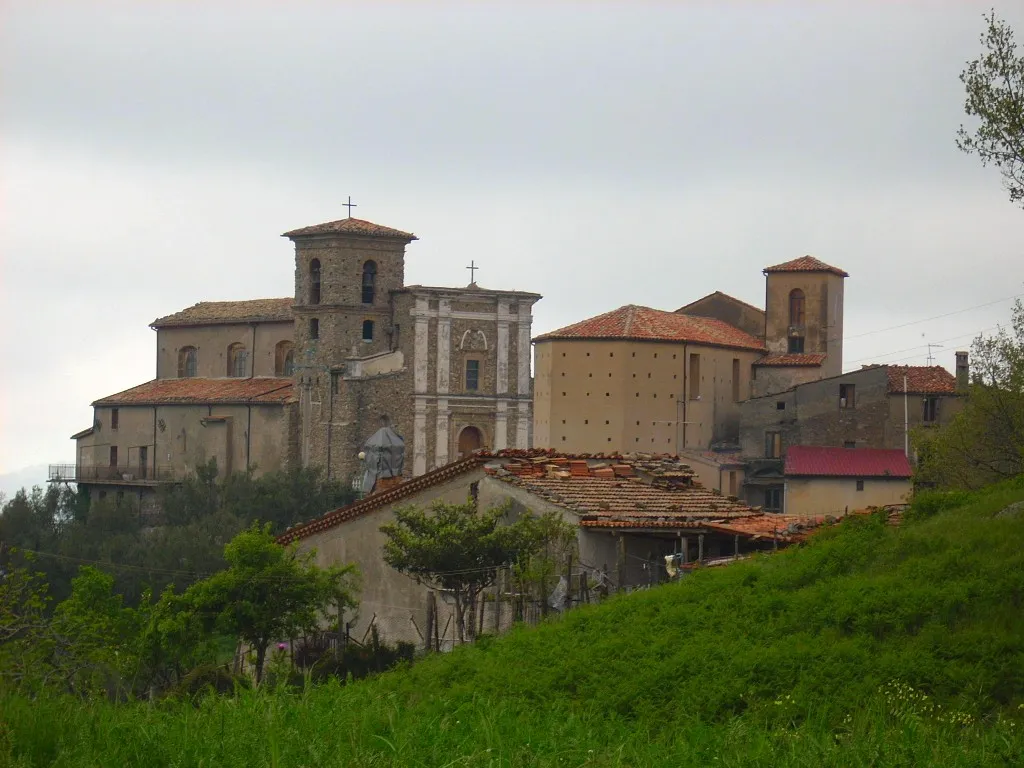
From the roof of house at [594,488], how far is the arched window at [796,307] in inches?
1440

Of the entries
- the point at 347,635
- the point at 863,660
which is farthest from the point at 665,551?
the point at 863,660

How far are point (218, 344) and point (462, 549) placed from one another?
47.0 meters

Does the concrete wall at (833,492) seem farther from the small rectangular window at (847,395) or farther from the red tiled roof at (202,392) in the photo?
the red tiled roof at (202,392)

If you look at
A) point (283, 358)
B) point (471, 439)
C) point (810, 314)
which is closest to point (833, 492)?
point (810, 314)

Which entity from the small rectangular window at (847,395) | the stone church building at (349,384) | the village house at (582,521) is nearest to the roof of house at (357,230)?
the stone church building at (349,384)

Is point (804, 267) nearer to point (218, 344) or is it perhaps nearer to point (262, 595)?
point (218, 344)

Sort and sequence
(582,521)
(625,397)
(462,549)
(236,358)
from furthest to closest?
(236,358)
(625,397)
(462,549)
(582,521)

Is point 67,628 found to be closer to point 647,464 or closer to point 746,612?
point 647,464

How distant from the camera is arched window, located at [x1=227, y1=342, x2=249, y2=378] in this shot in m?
69.3

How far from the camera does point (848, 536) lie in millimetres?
19219

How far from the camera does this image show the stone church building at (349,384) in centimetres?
6269

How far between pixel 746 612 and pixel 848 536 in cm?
193

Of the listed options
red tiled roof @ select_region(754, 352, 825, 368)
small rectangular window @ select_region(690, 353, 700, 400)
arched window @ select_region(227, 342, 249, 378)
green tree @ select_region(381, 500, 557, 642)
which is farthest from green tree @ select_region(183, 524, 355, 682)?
arched window @ select_region(227, 342, 249, 378)

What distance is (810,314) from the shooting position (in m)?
66.4
